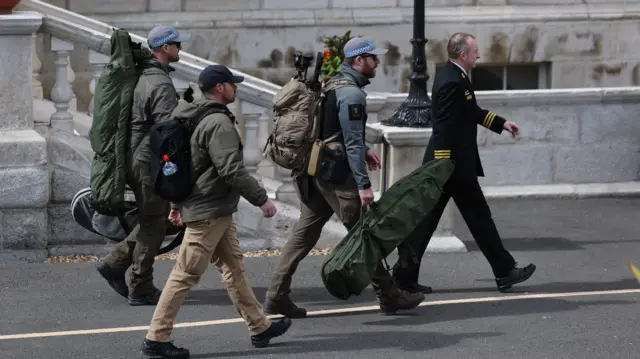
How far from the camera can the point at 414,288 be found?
31.5ft

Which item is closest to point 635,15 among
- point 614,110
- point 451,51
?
point 614,110

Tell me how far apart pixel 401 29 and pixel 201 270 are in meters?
8.22

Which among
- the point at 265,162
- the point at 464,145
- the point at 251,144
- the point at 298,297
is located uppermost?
the point at 464,145

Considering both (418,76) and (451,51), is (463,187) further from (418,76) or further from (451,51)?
(418,76)

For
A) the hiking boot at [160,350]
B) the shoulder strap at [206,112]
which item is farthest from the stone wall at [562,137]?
the hiking boot at [160,350]

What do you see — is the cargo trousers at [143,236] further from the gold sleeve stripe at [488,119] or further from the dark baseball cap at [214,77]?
the gold sleeve stripe at [488,119]

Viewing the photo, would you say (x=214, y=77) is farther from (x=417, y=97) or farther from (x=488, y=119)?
(x=417, y=97)

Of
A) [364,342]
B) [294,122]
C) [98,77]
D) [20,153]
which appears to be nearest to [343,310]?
[364,342]

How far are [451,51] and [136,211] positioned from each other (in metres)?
2.45

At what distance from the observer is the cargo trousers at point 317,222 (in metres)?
8.82

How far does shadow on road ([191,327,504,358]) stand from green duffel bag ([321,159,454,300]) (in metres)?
0.30

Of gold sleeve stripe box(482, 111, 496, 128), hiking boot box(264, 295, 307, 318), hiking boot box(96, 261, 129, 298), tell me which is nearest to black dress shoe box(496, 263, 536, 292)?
gold sleeve stripe box(482, 111, 496, 128)

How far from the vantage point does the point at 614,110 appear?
43.4 ft

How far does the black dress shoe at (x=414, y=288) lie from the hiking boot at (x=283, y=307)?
0.92 metres
